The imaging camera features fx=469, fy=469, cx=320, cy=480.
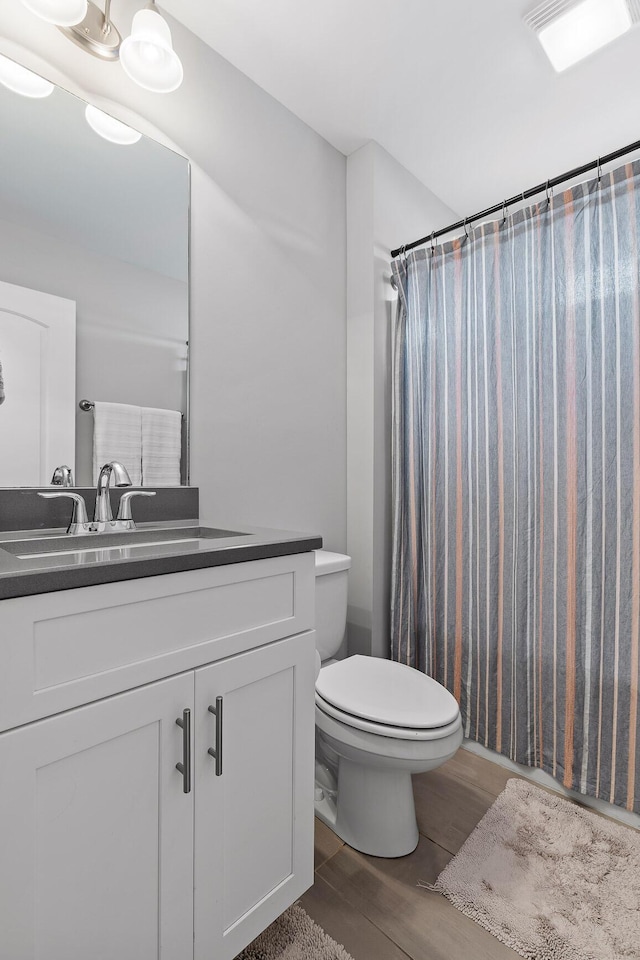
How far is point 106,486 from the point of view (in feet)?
4.03

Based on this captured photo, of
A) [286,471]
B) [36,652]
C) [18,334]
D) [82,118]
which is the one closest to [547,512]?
[286,471]

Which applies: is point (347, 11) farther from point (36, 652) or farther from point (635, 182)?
point (36, 652)

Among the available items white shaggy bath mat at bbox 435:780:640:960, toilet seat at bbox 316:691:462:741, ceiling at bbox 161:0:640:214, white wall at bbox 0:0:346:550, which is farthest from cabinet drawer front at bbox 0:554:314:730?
ceiling at bbox 161:0:640:214

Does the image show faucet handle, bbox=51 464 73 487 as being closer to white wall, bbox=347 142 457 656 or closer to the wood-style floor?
white wall, bbox=347 142 457 656

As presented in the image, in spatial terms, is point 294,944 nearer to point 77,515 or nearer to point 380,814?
point 380,814

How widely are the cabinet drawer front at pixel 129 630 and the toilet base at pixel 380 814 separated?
2.16 feet

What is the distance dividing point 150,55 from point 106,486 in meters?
1.15

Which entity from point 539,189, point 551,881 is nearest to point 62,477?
point 551,881

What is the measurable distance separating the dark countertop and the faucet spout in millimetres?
85

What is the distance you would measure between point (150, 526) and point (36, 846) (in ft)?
2.57

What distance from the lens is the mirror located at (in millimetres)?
1180

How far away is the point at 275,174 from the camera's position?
1.76m

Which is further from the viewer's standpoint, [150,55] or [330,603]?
[330,603]

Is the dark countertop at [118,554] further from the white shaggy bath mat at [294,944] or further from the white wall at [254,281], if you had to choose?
the white shaggy bath mat at [294,944]
